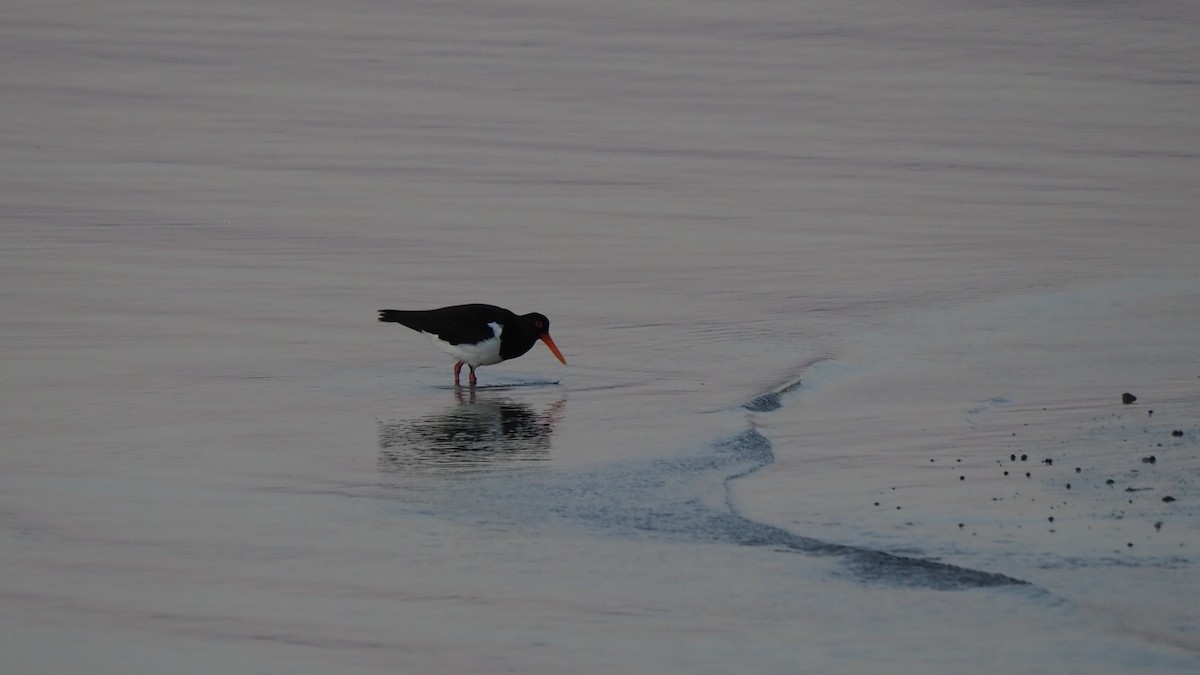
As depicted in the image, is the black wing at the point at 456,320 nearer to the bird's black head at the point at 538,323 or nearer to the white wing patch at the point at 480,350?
the white wing patch at the point at 480,350

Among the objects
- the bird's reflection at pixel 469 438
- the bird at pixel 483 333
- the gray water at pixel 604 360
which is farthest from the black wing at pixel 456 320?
the bird's reflection at pixel 469 438

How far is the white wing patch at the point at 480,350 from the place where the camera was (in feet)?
35.9

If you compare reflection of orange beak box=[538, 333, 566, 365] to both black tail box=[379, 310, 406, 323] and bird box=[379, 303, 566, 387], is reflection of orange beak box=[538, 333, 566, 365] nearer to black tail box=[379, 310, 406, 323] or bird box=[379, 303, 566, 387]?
bird box=[379, 303, 566, 387]

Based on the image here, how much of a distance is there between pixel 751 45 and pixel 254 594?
61.1ft

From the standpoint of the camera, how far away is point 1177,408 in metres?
9.21

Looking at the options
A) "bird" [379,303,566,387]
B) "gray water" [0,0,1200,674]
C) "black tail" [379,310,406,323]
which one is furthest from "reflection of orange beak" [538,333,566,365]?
"black tail" [379,310,406,323]

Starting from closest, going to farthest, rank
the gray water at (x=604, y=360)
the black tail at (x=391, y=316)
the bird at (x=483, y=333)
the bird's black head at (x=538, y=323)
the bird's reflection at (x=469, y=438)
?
the gray water at (x=604, y=360), the bird's reflection at (x=469, y=438), the bird's black head at (x=538, y=323), the bird at (x=483, y=333), the black tail at (x=391, y=316)

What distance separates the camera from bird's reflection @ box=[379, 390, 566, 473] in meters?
8.71

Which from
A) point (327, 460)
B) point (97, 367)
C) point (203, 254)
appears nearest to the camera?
point (327, 460)

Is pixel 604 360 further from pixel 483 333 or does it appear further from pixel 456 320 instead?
pixel 456 320

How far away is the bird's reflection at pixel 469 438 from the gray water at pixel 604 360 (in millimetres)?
45

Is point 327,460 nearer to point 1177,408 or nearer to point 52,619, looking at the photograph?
point 52,619

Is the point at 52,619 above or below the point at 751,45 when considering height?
below

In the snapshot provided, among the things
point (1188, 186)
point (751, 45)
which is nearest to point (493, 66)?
point (751, 45)
